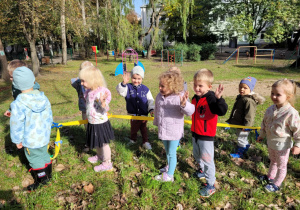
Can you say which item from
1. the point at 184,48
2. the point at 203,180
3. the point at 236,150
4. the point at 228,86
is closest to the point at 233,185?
the point at 203,180

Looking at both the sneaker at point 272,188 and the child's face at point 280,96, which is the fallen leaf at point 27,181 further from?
the child's face at point 280,96

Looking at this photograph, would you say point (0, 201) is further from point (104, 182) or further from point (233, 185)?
point (233, 185)

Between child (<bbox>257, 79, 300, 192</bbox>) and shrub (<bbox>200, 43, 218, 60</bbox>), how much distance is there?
80.0 feet

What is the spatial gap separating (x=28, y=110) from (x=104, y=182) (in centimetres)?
152

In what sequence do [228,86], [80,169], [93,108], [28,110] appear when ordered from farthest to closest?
[228,86] → [80,169] → [93,108] → [28,110]

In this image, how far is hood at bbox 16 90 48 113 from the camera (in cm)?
264

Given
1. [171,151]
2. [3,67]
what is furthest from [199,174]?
[3,67]

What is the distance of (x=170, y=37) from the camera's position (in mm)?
32750

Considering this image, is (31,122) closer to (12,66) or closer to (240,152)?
(12,66)

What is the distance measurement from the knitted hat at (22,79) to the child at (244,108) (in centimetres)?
338

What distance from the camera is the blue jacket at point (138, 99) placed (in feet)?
13.0

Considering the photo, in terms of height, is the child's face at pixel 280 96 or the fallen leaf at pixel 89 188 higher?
the child's face at pixel 280 96

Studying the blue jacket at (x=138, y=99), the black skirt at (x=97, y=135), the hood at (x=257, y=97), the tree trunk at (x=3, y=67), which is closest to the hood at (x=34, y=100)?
Result: the black skirt at (x=97, y=135)

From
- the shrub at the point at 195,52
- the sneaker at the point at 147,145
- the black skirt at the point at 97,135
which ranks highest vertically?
the shrub at the point at 195,52
